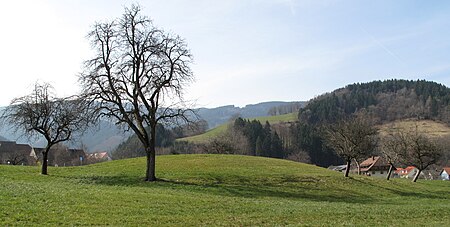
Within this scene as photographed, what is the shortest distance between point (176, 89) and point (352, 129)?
28.2m

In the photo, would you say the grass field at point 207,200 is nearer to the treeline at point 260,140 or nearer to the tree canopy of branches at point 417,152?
the tree canopy of branches at point 417,152

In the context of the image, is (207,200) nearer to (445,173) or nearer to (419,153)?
(419,153)

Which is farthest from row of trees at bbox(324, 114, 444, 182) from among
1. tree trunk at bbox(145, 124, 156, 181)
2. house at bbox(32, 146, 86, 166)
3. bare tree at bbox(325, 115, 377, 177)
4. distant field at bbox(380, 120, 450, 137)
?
distant field at bbox(380, 120, 450, 137)

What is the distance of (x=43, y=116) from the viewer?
39.2m

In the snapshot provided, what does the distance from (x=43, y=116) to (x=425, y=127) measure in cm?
16757

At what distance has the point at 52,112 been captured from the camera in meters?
39.1

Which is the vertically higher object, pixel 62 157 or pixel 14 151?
pixel 14 151

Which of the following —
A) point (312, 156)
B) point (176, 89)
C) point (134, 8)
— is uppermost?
point (134, 8)

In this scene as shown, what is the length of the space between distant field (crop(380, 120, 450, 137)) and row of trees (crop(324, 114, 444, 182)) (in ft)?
299

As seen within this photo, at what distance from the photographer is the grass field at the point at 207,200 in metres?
16.7

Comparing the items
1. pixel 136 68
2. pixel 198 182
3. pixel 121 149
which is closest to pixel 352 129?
pixel 198 182

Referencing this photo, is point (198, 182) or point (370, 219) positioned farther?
point (198, 182)

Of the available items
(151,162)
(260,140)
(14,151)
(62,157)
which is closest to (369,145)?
(151,162)

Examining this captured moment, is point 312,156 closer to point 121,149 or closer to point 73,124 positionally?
point 121,149
